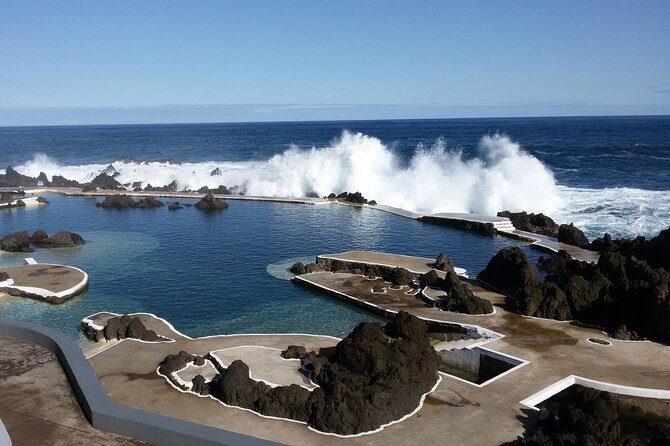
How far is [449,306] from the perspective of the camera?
28.7 m

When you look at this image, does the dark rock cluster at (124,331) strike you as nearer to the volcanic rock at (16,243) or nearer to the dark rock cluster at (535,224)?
the volcanic rock at (16,243)

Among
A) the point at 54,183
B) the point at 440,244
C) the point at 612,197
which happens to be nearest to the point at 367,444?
the point at 440,244

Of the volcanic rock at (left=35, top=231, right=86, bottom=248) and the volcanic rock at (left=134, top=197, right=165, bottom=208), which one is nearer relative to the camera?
Result: the volcanic rock at (left=35, top=231, right=86, bottom=248)

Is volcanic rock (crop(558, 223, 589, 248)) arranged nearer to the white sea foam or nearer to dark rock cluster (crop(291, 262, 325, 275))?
the white sea foam

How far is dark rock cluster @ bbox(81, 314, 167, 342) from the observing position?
25266mm

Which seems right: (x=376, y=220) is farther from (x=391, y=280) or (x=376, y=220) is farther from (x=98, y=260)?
(x=98, y=260)

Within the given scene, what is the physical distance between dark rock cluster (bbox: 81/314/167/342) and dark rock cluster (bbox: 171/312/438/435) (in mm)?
3854

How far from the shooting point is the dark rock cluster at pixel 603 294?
81.6ft

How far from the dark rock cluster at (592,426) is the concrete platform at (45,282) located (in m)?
25.5

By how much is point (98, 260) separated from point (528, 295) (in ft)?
93.8

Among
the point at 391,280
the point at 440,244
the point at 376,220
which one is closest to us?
the point at 391,280

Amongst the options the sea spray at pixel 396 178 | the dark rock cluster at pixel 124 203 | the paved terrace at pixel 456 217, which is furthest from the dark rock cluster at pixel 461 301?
the dark rock cluster at pixel 124 203

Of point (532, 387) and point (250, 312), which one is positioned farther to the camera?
point (250, 312)

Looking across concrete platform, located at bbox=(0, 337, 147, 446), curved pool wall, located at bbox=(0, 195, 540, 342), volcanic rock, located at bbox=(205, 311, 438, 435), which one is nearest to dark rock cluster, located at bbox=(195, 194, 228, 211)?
curved pool wall, located at bbox=(0, 195, 540, 342)
